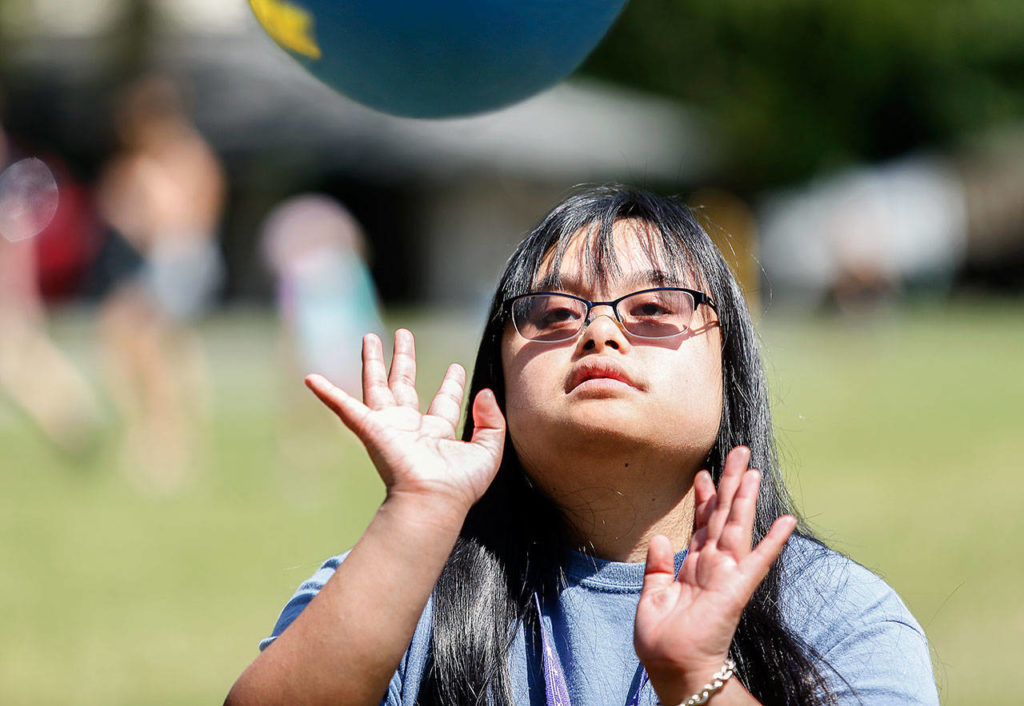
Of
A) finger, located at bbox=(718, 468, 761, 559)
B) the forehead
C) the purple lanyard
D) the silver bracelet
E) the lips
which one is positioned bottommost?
the purple lanyard

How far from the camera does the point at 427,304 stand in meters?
20.7

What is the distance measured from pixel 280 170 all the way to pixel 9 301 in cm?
1236

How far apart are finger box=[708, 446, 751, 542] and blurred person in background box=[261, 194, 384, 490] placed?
5.96m

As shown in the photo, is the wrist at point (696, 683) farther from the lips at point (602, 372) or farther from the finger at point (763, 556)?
the lips at point (602, 372)

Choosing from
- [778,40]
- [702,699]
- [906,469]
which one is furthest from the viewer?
[778,40]

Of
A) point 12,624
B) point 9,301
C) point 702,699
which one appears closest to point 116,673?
point 12,624

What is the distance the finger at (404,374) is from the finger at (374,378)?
0.01 m

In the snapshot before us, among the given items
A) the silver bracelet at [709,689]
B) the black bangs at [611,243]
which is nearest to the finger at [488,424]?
the black bangs at [611,243]

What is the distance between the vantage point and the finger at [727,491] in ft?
5.81

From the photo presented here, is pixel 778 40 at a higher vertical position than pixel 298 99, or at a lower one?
higher

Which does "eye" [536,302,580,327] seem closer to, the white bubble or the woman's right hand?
the woman's right hand

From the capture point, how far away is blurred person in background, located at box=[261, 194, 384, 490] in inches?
310

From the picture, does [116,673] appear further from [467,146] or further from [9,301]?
[467,146]

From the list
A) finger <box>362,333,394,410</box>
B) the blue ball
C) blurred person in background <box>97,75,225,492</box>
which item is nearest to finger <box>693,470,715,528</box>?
finger <box>362,333,394,410</box>
